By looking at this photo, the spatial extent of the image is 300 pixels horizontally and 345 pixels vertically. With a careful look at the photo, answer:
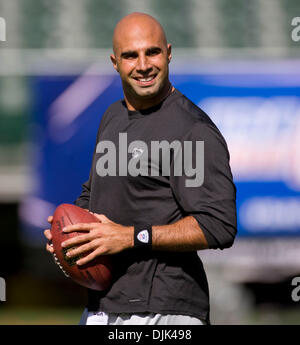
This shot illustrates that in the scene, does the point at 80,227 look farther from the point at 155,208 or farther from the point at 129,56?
the point at 129,56

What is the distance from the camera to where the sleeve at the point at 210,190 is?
274 cm

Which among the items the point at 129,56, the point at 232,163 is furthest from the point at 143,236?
the point at 232,163

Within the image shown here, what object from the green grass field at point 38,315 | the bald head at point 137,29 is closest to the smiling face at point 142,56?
the bald head at point 137,29

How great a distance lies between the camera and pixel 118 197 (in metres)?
2.92

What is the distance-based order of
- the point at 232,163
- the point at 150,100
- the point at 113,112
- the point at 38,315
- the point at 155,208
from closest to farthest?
the point at 155,208 → the point at 150,100 → the point at 113,112 → the point at 232,163 → the point at 38,315

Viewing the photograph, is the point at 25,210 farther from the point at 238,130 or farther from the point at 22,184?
the point at 238,130

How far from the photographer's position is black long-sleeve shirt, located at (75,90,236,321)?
277 centimetres

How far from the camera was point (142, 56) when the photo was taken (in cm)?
288

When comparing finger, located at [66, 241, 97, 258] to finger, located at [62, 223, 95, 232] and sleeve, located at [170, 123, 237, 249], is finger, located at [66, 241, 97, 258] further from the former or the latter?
sleeve, located at [170, 123, 237, 249]

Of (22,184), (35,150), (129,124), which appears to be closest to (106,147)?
(129,124)

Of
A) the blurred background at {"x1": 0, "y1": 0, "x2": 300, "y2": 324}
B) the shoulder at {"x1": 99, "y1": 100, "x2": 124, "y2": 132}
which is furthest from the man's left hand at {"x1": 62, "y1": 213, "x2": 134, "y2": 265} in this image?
the blurred background at {"x1": 0, "y1": 0, "x2": 300, "y2": 324}

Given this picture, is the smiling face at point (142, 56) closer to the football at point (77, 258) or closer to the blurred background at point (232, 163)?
the football at point (77, 258)

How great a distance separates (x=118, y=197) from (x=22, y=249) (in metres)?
6.27

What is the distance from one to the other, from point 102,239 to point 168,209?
12.4 inches
